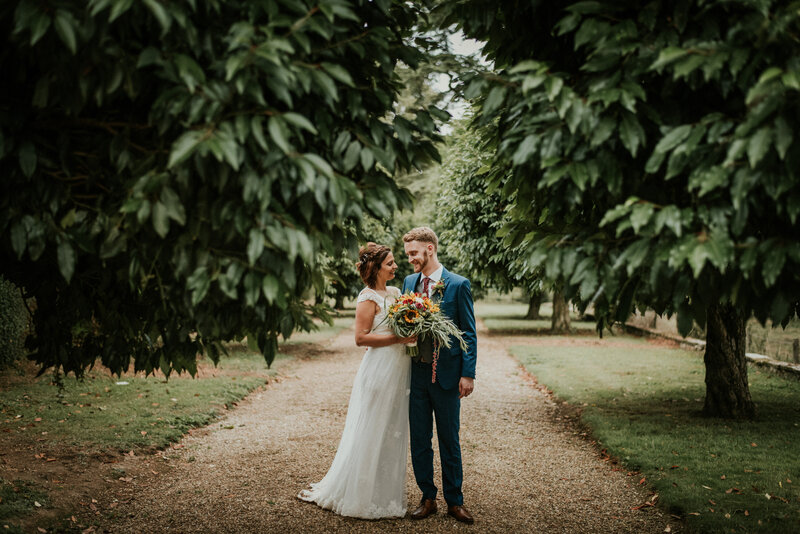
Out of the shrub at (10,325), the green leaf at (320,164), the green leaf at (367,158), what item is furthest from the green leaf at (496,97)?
the shrub at (10,325)

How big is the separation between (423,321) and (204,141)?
3.04 meters

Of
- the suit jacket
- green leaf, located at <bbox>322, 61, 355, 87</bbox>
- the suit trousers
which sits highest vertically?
green leaf, located at <bbox>322, 61, 355, 87</bbox>

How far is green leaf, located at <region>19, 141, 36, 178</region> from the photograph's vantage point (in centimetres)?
245

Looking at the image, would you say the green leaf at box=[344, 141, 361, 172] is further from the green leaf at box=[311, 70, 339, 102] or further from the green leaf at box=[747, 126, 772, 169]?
the green leaf at box=[747, 126, 772, 169]

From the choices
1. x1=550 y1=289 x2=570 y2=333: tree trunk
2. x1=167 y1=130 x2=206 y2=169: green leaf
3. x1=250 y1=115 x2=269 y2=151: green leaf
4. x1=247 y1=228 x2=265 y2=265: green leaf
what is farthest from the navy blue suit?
x1=550 y1=289 x2=570 y2=333: tree trunk

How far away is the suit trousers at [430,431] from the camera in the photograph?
4992 millimetres

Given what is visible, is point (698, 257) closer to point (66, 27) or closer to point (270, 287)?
point (270, 287)

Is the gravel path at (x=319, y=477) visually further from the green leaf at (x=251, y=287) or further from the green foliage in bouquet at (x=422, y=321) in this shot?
the green leaf at (x=251, y=287)

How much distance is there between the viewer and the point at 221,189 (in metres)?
2.32

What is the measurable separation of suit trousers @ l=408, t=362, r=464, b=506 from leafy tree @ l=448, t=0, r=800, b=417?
241cm

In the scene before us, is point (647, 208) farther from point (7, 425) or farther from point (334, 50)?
point (7, 425)

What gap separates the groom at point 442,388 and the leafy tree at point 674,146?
2.22 m

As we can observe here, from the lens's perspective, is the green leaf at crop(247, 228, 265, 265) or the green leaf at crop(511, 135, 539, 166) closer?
the green leaf at crop(247, 228, 265, 265)

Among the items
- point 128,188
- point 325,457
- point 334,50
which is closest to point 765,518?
point 325,457
